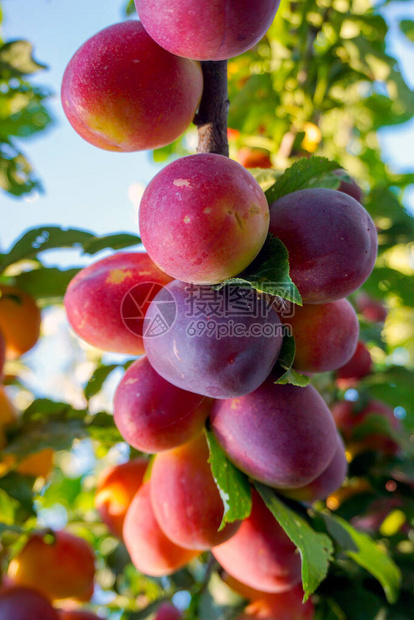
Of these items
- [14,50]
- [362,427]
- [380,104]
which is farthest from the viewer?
[380,104]

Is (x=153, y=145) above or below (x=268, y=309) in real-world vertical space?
above

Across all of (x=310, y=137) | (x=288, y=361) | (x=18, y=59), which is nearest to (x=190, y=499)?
(x=288, y=361)

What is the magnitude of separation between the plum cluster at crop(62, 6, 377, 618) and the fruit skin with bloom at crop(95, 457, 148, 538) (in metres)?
0.26

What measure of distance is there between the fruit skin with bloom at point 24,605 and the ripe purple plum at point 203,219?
2.81 feet

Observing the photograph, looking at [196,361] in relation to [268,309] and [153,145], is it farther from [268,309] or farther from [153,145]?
[153,145]

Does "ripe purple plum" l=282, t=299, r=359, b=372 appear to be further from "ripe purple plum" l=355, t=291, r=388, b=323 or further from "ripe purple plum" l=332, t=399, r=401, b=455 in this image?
"ripe purple plum" l=355, t=291, r=388, b=323

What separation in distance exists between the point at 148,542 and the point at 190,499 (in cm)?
19

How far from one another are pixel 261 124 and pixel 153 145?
0.81 meters

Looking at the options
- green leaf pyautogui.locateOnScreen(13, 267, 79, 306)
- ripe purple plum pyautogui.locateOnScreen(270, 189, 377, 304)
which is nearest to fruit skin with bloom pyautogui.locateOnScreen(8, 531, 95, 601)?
green leaf pyautogui.locateOnScreen(13, 267, 79, 306)

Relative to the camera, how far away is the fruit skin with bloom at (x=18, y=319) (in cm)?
105

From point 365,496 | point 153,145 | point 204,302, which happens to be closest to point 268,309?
point 204,302

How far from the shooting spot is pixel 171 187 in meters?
0.51

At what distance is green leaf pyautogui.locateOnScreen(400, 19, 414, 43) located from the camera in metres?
1.65
